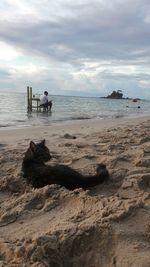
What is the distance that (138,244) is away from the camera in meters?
2.92

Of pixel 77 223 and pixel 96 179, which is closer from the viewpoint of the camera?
pixel 77 223

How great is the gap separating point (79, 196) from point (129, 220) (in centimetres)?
68

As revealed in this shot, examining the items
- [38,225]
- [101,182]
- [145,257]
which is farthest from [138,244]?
[101,182]

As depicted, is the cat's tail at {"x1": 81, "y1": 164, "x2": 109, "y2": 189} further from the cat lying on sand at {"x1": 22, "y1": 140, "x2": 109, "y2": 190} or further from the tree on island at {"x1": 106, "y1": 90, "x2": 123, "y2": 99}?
the tree on island at {"x1": 106, "y1": 90, "x2": 123, "y2": 99}

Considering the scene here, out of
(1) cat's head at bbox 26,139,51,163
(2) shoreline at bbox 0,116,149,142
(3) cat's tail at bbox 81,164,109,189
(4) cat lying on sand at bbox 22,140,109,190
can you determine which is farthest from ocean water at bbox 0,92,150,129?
(3) cat's tail at bbox 81,164,109,189

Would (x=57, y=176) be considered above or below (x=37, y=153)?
below

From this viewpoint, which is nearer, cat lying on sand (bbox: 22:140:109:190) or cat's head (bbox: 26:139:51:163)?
cat lying on sand (bbox: 22:140:109:190)

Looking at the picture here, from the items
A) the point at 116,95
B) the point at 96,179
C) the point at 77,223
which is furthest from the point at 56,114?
the point at 116,95

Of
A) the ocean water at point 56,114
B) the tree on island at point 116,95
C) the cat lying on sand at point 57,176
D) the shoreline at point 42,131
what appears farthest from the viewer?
the tree on island at point 116,95

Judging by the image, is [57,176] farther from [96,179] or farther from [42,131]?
[42,131]

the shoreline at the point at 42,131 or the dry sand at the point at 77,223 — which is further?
the shoreline at the point at 42,131

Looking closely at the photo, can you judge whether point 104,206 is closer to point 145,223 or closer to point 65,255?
point 145,223

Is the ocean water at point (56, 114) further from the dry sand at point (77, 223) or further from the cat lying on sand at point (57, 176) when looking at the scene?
the dry sand at point (77, 223)

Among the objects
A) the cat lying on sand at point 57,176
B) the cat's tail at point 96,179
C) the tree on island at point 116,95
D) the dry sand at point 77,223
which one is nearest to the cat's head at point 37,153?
the cat lying on sand at point 57,176
